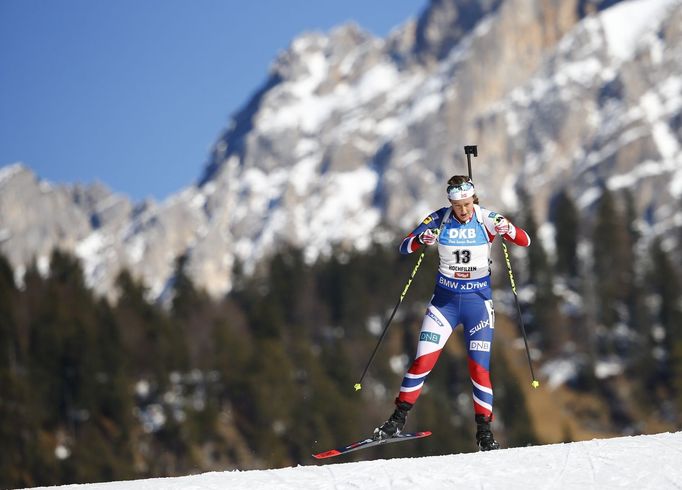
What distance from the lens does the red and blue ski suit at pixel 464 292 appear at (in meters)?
13.6

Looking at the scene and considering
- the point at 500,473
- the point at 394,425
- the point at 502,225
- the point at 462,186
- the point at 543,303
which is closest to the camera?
the point at 500,473

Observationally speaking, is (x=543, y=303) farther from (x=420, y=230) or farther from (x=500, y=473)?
(x=500, y=473)

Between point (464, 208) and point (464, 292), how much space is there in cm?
116

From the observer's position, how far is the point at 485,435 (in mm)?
13805

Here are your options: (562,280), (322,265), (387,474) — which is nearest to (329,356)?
(322,265)

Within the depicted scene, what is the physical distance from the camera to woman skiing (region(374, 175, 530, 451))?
44.6 ft

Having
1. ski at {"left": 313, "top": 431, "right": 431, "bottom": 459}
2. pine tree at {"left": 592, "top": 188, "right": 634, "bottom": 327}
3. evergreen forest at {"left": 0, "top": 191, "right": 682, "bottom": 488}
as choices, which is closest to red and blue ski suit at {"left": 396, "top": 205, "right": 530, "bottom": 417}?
ski at {"left": 313, "top": 431, "right": 431, "bottom": 459}

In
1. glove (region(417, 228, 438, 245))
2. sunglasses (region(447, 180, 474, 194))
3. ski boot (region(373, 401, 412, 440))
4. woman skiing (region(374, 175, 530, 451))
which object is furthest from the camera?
ski boot (region(373, 401, 412, 440))

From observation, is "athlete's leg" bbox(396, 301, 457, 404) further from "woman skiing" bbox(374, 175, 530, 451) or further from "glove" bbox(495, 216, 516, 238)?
"glove" bbox(495, 216, 516, 238)

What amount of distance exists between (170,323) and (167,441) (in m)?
17.0

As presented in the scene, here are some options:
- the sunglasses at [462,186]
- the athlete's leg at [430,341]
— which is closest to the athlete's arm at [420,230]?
the sunglasses at [462,186]

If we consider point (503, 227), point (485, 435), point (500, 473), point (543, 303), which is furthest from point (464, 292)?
point (543, 303)

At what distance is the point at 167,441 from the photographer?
70.3 meters

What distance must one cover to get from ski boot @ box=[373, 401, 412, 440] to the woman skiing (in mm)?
14
